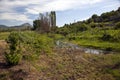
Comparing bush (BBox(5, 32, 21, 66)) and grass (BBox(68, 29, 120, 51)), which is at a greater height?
bush (BBox(5, 32, 21, 66))

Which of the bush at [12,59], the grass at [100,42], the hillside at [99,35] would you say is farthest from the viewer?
the hillside at [99,35]

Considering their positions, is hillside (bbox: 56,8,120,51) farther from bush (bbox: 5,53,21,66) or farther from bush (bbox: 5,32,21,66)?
bush (bbox: 5,53,21,66)

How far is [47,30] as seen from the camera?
76125 millimetres

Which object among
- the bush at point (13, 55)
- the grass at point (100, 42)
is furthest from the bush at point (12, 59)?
the grass at point (100, 42)

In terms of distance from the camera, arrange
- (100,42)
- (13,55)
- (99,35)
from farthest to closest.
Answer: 1. (99,35)
2. (100,42)
3. (13,55)

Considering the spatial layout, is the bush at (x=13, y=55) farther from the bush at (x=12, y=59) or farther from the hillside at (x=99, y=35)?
the hillside at (x=99, y=35)

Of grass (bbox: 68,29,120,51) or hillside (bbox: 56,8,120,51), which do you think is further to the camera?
hillside (bbox: 56,8,120,51)

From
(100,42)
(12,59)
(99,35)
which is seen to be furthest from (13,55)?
(99,35)

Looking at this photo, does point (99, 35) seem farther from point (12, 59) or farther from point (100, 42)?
point (12, 59)

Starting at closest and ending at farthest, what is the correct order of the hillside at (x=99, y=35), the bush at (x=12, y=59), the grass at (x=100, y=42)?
the bush at (x=12, y=59) < the grass at (x=100, y=42) < the hillside at (x=99, y=35)

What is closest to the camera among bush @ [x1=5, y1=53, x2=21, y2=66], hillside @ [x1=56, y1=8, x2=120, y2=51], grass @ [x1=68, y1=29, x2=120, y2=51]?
bush @ [x1=5, y1=53, x2=21, y2=66]

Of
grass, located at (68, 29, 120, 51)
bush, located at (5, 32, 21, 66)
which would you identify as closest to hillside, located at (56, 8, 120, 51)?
grass, located at (68, 29, 120, 51)

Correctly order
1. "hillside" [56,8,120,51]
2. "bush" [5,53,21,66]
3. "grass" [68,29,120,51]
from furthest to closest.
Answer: "hillside" [56,8,120,51]
"grass" [68,29,120,51]
"bush" [5,53,21,66]

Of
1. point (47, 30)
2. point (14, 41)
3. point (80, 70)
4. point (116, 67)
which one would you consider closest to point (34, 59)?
point (14, 41)
